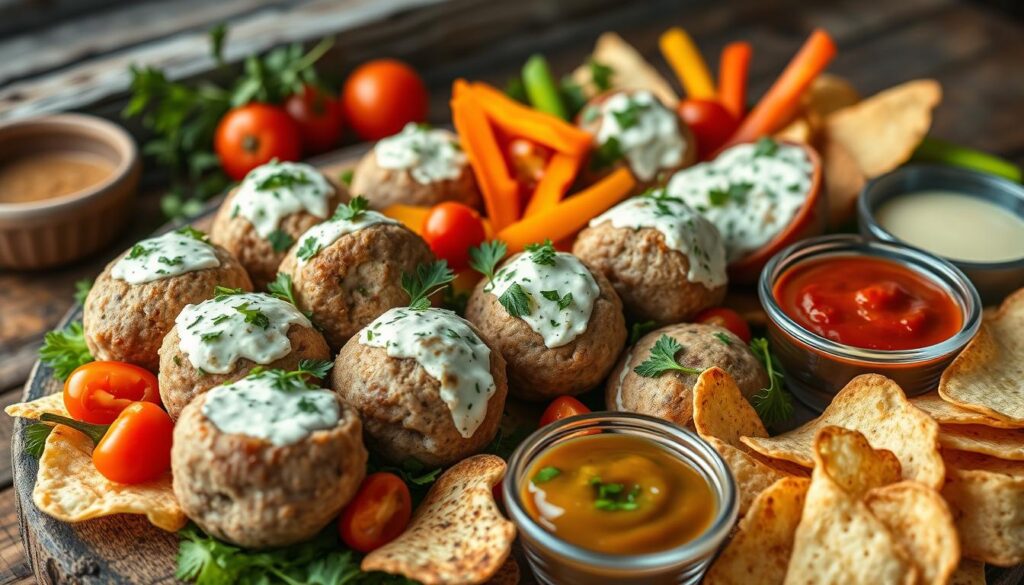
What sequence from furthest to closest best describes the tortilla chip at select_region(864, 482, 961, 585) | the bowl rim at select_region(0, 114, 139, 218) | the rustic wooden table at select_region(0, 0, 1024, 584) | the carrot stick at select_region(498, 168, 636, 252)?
the rustic wooden table at select_region(0, 0, 1024, 584) < the bowl rim at select_region(0, 114, 139, 218) < the carrot stick at select_region(498, 168, 636, 252) < the tortilla chip at select_region(864, 482, 961, 585)

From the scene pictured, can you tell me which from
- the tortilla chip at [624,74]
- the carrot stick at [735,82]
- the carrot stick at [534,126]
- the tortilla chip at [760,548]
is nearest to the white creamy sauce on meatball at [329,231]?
the carrot stick at [534,126]

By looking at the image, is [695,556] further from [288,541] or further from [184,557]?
[184,557]

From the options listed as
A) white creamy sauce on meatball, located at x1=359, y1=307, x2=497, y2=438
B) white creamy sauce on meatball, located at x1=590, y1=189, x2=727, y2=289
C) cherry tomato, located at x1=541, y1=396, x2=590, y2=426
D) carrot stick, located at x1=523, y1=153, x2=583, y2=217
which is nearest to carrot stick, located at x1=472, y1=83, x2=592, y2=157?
carrot stick, located at x1=523, y1=153, x2=583, y2=217

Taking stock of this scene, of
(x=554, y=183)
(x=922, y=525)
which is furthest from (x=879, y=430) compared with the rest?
(x=554, y=183)

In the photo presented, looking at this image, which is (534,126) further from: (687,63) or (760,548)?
(760,548)

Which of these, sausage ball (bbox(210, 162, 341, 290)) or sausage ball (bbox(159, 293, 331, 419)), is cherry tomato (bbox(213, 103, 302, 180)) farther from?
sausage ball (bbox(159, 293, 331, 419))

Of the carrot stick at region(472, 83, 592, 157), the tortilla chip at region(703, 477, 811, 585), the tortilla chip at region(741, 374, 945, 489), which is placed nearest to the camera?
the tortilla chip at region(703, 477, 811, 585)

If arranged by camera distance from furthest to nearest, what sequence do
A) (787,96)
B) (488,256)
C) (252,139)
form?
1. (252,139)
2. (787,96)
3. (488,256)
